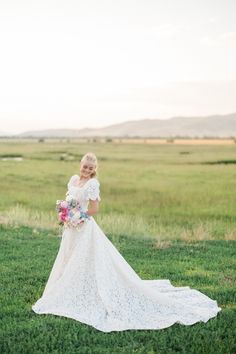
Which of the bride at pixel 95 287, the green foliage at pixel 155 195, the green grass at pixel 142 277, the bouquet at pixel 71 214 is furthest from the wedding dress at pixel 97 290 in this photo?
the green foliage at pixel 155 195

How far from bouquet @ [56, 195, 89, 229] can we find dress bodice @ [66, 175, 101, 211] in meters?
0.08

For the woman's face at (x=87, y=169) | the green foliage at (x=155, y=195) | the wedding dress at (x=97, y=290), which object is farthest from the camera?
the green foliage at (x=155, y=195)

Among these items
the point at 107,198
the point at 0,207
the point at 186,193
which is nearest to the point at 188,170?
the point at 186,193

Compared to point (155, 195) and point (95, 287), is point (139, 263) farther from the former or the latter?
point (155, 195)

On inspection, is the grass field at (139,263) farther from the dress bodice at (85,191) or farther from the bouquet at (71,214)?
the dress bodice at (85,191)

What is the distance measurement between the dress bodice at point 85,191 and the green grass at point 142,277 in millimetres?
1954

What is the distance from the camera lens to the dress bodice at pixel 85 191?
916cm

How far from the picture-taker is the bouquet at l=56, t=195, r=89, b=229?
9141 mm

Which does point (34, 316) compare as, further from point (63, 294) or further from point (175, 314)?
point (175, 314)

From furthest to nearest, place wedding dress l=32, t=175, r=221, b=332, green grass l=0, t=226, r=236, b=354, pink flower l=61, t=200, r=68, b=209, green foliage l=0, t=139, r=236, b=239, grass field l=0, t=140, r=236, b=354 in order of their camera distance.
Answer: green foliage l=0, t=139, r=236, b=239 → pink flower l=61, t=200, r=68, b=209 → wedding dress l=32, t=175, r=221, b=332 → grass field l=0, t=140, r=236, b=354 → green grass l=0, t=226, r=236, b=354

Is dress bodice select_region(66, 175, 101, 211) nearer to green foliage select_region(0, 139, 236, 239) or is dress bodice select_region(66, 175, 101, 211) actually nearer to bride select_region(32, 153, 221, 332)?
bride select_region(32, 153, 221, 332)

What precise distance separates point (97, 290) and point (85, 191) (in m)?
1.63

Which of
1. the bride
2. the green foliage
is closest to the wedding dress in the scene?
the bride

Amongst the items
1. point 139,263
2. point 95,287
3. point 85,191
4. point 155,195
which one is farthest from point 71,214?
point 155,195
